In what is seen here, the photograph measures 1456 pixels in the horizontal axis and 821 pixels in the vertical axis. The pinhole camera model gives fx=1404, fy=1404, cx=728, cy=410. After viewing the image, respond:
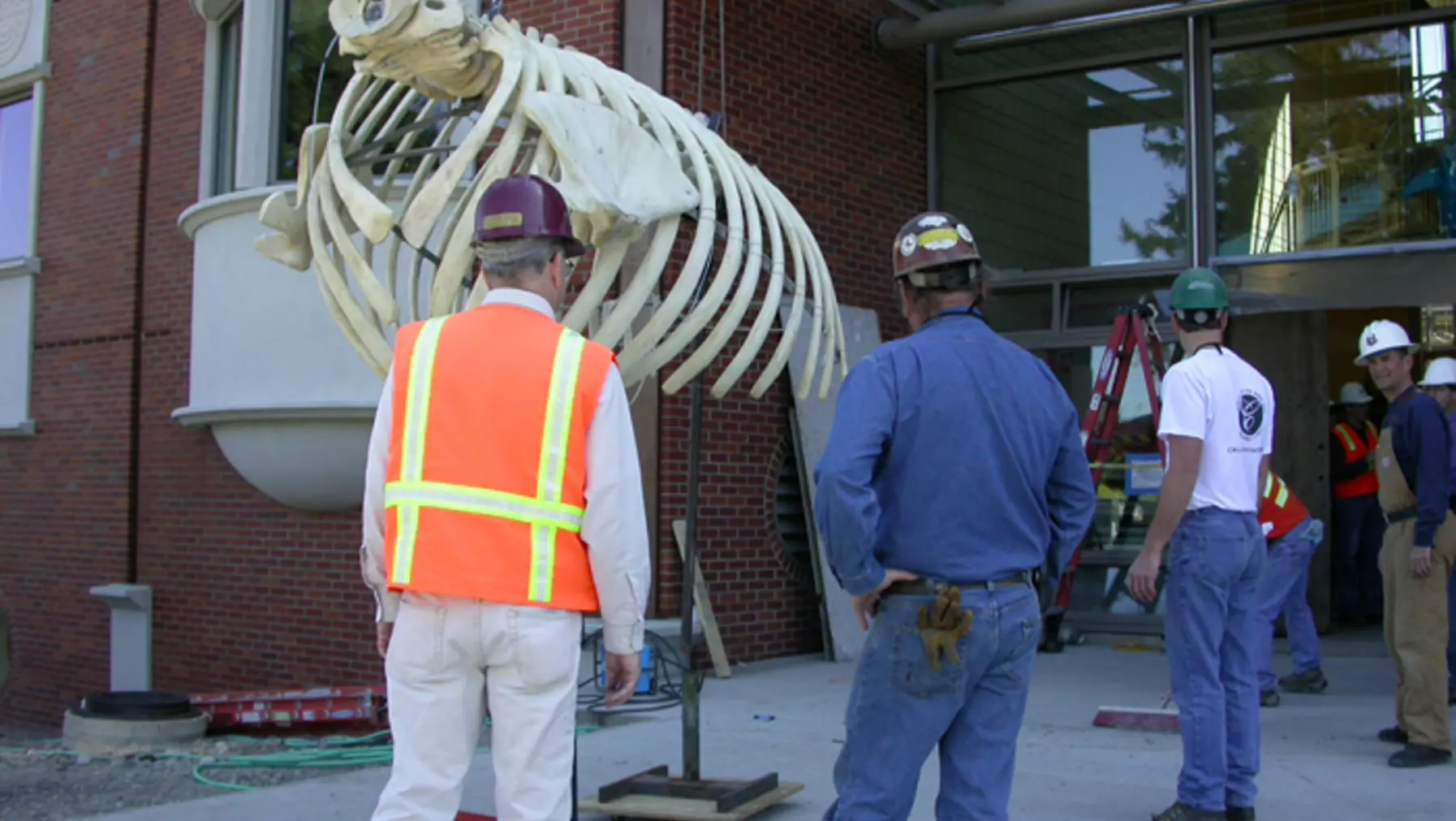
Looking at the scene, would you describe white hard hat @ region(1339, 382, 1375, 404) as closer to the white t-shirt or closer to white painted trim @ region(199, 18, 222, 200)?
the white t-shirt

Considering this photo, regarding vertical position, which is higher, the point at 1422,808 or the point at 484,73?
the point at 484,73

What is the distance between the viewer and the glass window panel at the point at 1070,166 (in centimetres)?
1080

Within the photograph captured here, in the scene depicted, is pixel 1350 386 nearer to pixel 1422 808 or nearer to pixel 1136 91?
pixel 1136 91

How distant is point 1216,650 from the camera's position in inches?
193

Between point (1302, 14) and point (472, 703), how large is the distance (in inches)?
363

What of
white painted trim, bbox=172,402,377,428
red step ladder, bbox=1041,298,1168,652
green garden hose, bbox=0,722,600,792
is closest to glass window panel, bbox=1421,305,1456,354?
red step ladder, bbox=1041,298,1168,652

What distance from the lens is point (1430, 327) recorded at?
497 inches

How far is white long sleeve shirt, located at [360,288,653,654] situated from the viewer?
3.22 meters

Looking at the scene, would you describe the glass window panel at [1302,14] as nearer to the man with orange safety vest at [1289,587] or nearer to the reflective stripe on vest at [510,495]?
the man with orange safety vest at [1289,587]

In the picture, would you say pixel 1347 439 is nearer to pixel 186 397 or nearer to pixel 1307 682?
pixel 1307 682

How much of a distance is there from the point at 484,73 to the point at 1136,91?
7731 millimetres

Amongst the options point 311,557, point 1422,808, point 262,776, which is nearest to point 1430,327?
point 1422,808

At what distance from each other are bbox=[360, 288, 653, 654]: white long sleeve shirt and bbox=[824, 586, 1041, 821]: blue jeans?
1.95 ft

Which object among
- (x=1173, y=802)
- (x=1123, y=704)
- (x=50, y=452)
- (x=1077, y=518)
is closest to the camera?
(x=1077, y=518)
